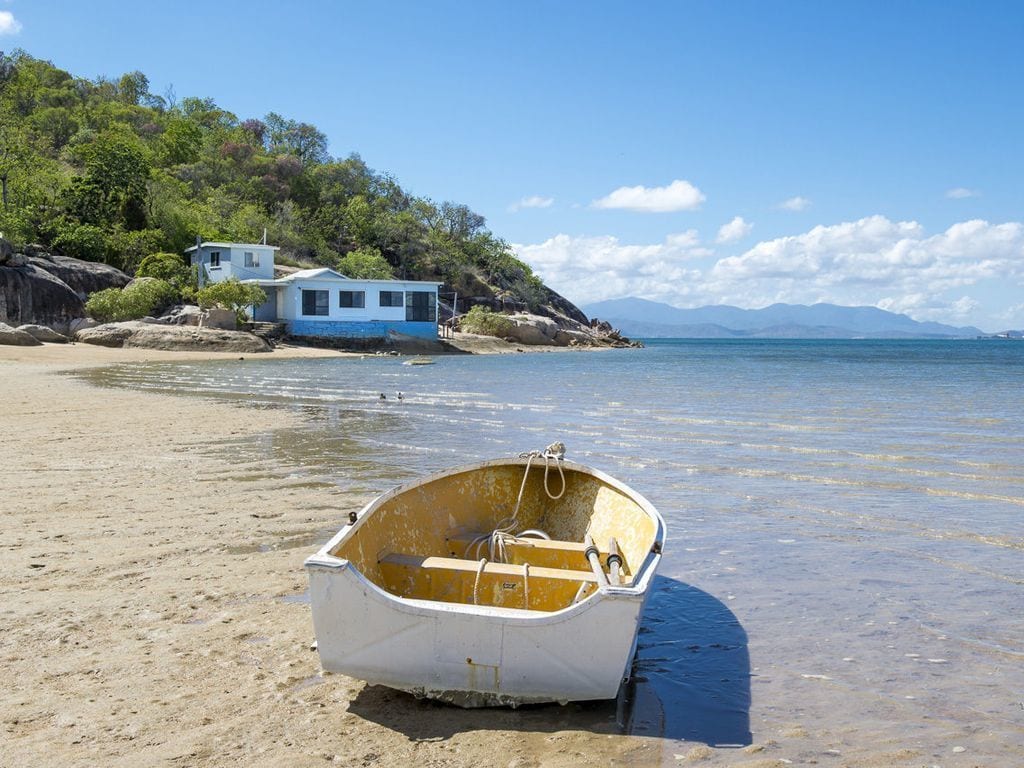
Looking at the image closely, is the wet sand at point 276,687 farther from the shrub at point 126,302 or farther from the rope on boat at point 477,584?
the shrub at point 126,302

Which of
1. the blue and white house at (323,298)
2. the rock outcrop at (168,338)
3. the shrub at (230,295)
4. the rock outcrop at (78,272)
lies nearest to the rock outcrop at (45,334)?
the rock outcrop at (168,338)

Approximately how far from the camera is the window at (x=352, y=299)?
168ft

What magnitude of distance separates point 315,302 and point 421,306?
667cm

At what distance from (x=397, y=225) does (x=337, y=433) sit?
6466cm

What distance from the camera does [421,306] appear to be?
5384 cm

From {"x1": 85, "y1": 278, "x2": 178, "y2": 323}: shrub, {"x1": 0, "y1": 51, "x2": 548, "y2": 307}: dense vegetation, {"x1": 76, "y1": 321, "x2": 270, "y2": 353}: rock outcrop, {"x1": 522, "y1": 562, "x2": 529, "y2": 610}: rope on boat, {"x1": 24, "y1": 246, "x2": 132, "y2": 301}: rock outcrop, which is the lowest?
{"x1": 522, "y1": 562, "x2": 529, "y2": 610}: rope on boat

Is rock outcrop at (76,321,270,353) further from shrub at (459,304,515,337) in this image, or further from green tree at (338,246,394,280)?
green tree at (338,246,394,280)

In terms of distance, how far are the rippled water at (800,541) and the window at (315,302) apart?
1090 inches

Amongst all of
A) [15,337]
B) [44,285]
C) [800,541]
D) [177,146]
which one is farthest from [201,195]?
[800,541]

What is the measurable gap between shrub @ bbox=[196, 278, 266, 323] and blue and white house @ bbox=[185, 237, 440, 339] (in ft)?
7.65

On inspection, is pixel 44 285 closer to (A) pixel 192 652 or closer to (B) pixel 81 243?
(B) pixel 81 243

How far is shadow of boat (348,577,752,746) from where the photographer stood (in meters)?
4.41

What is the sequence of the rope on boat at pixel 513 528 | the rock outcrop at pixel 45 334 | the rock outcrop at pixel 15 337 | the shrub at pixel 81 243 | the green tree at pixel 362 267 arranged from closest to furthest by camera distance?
1. the rope on boat at pixel 513 528
2. the rock outcrop at pixel 15 337
3. the rock outcrop at pixel 45 334
4. the shrub at pixel 81 243
5. the green tree at pixel 362 267

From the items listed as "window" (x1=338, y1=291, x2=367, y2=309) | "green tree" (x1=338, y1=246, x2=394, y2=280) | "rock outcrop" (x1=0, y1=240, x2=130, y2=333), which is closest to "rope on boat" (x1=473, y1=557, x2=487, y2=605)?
"rock outcrop" (x1=0, y1=240, x2=130, y2=333)
